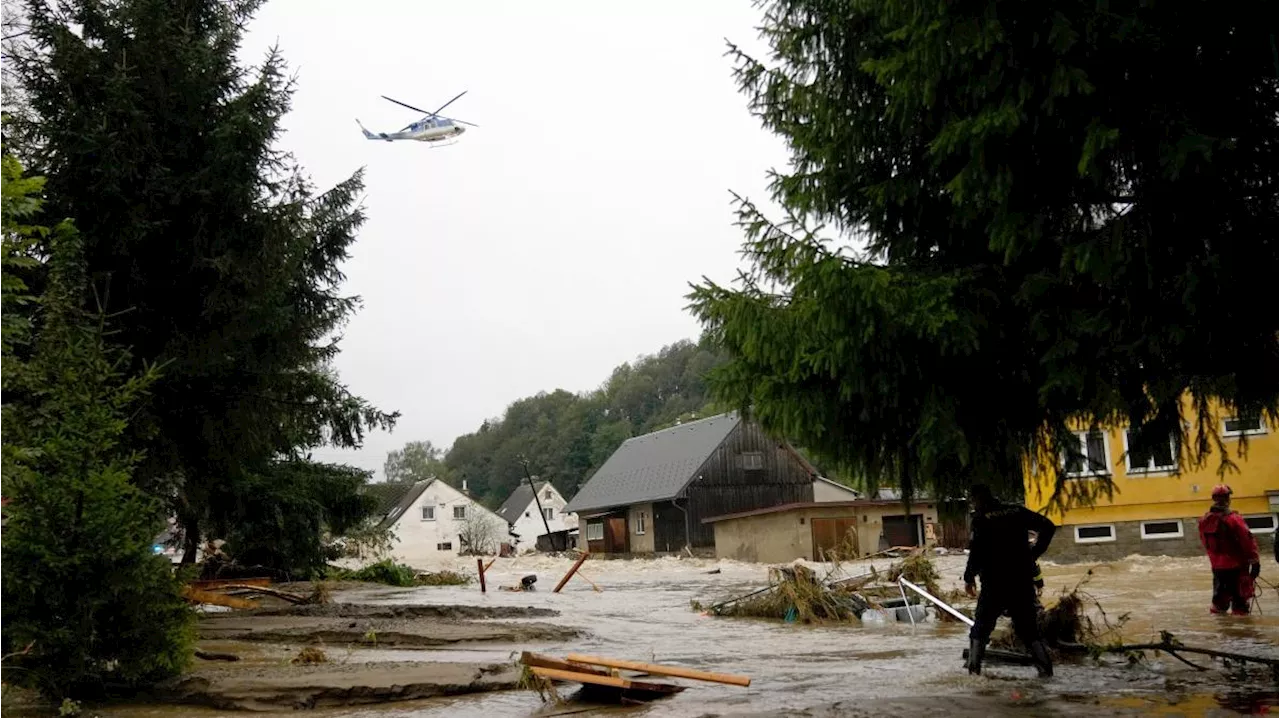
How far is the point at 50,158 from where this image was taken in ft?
46.6

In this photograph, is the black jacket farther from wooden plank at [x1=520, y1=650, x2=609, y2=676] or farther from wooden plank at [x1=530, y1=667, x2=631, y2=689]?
A: wooden plank at [x1=520, y1=650, x2=609, y2=676]

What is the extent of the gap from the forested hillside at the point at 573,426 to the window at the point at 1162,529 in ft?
293

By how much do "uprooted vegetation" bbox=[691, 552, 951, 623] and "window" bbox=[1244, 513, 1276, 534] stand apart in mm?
16634

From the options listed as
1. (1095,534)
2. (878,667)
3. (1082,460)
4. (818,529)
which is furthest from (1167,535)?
(1082,460)

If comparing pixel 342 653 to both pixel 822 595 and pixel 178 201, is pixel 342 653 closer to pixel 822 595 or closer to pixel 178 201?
pixel 178 201

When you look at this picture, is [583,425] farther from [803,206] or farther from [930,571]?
[803,206]

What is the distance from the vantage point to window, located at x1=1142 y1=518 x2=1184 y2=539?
32438mm

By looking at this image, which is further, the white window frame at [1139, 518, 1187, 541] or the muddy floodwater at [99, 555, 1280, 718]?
the white window frame at [1139, 518, 1187, 541]

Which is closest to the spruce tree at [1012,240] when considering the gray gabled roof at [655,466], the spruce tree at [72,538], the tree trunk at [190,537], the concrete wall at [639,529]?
the spruce tree at [72,538]

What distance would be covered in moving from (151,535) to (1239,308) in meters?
8.33

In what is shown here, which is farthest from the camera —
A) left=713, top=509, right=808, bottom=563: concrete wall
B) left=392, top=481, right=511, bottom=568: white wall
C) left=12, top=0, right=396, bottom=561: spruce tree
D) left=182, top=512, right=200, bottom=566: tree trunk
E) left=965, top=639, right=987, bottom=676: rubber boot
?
left=392, top=481, right=511, bottom=568: white wall

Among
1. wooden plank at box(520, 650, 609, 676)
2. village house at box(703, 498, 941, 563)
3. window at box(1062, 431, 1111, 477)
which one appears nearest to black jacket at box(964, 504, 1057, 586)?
window at box(1062, 431, 1111, 477)

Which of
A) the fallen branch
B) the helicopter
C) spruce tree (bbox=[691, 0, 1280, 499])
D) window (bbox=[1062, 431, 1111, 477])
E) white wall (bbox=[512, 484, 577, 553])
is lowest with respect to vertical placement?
white wall (bbox=[512, 484, 577, 553])

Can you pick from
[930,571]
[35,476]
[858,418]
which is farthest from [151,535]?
[930,571]
